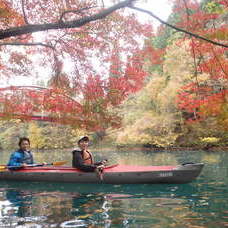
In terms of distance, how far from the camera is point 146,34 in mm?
8266

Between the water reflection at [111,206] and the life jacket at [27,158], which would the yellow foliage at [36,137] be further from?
the water reflection at [111,206]

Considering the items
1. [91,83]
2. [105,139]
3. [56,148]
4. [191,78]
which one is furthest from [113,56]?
[56,148]

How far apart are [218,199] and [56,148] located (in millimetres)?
29841

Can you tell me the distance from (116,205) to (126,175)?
244cm

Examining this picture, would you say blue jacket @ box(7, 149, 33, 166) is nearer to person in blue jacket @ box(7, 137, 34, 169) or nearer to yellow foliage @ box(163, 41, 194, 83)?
person in blue jacket @ box(7, 137, 34, 169)

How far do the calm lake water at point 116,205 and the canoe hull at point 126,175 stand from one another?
207 millimetres

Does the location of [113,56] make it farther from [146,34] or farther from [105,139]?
[105,139]

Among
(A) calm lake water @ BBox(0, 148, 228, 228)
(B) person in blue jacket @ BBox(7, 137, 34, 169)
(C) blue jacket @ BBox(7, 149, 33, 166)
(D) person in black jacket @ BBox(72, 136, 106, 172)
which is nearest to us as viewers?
(A) calm lake water @ BBox(0, 148, 228, 228)

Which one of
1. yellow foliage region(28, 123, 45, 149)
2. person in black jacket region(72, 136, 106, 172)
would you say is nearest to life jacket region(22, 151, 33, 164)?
person in black jacket region(72, 136, 106, 172)

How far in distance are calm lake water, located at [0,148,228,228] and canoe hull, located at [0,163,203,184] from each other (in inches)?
8.1

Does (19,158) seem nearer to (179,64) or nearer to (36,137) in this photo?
(179,64)

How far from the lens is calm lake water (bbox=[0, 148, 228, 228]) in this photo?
498 cm

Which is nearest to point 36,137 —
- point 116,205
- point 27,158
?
point 27,158

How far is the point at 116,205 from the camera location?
626 centimetres
